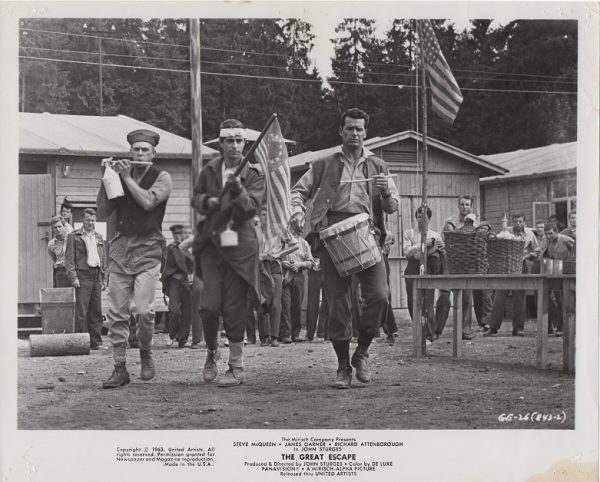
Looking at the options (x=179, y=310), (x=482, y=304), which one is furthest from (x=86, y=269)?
(x=482, y=304)

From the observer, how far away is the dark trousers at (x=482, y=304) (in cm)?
1167

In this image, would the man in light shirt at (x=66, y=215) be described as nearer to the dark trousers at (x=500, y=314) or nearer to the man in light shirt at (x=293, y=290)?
the man in light shirt at (x=293, y=290)

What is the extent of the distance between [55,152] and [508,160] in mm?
5155

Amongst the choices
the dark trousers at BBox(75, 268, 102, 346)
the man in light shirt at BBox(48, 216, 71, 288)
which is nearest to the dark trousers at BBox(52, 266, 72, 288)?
the man in light shirt at BBox(48, 216, 71, 288)

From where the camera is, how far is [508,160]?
1106cm

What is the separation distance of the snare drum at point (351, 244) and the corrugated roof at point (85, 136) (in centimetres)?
126

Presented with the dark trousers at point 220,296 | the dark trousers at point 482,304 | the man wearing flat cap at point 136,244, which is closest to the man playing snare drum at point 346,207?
the dark trousers at point 220,296

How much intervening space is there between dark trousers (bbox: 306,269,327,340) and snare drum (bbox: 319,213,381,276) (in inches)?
136

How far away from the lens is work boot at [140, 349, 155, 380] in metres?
7.36

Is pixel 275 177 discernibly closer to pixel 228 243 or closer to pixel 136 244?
pixel 228 243
